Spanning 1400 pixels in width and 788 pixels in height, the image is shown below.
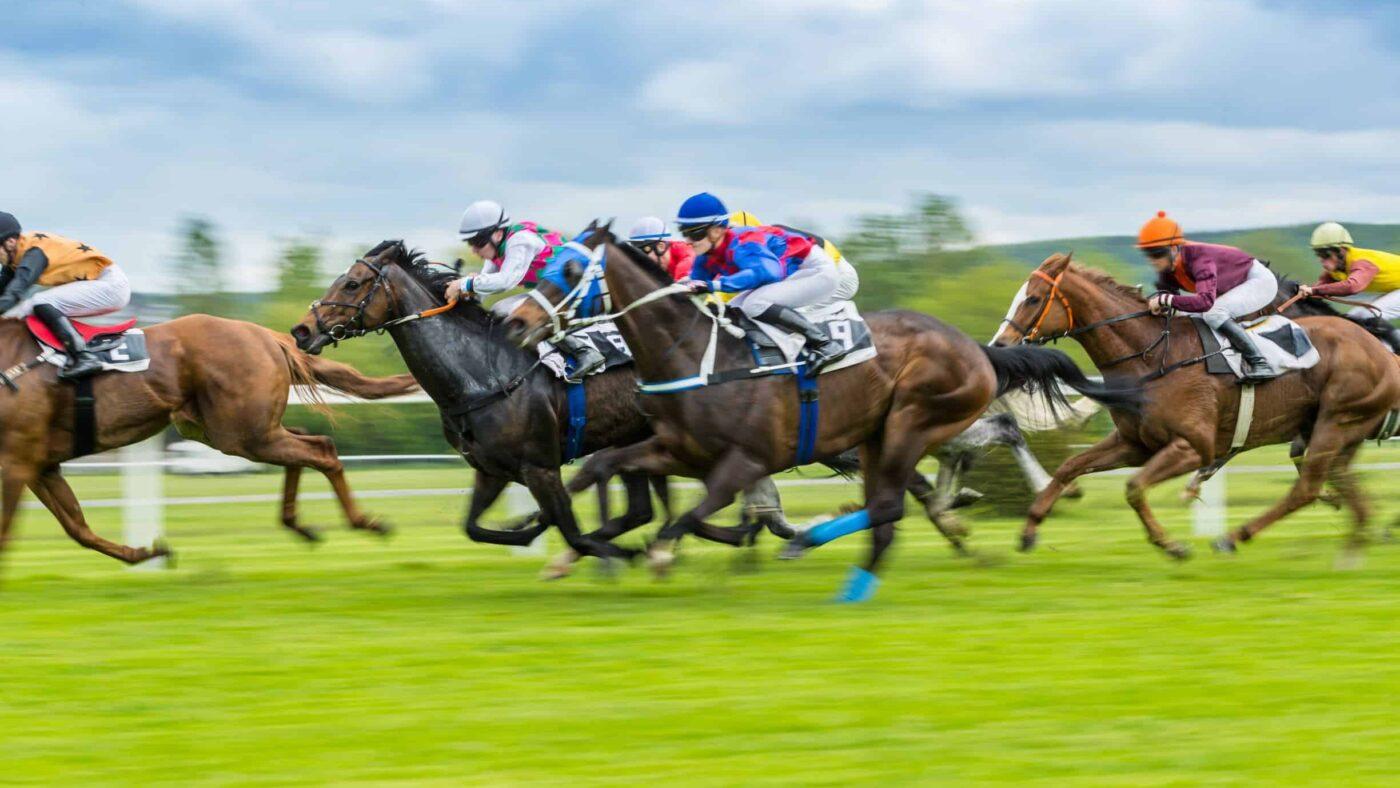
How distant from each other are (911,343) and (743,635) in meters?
1.93

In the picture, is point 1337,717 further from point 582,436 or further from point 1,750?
point 582,436

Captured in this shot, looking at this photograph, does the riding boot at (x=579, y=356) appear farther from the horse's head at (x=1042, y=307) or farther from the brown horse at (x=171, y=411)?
the horse's head at (x=1042, y=307)

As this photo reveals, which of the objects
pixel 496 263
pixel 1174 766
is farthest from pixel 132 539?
pixel 1174 766

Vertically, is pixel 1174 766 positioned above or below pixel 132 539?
above

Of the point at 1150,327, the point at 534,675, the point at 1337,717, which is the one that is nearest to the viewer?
the point at 1337,717

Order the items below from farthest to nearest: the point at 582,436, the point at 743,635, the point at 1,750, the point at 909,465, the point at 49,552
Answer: the point at 49,552 < the point at 582,436 < the point at 909,465 < the point at 743,635 < the point at 1,750

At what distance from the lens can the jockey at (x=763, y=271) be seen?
22.7 feet

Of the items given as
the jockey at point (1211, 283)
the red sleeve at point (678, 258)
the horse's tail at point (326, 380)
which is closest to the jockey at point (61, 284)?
the horse's tail at point (326, 380)

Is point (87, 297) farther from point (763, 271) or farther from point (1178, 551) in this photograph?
point (1178, 551)

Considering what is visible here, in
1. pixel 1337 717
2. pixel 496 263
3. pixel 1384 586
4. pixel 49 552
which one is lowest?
pixel 49 552

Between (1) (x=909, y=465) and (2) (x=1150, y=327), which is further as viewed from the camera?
(2) (x=1150, y=327)

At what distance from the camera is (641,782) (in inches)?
149

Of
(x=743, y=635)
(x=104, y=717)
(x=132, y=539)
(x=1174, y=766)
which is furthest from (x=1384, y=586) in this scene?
(x=132, y=539)

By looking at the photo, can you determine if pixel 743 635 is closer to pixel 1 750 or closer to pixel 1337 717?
pixel 1337 717
